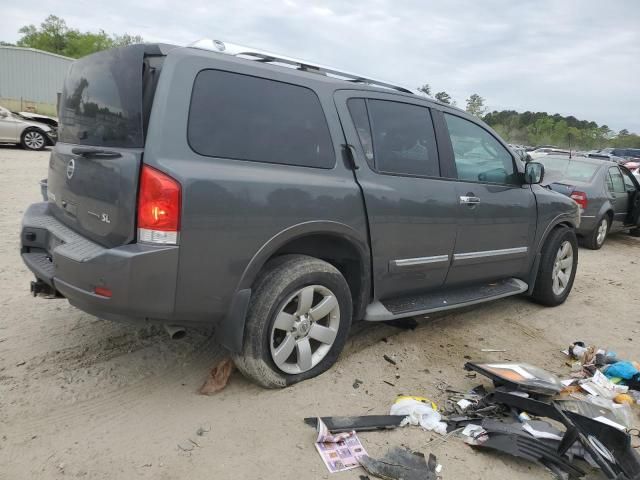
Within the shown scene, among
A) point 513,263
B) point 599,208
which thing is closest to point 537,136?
point 599,208

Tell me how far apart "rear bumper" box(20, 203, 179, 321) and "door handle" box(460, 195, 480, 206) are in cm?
228

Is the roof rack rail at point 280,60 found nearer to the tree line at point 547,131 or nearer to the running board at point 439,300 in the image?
the running board at point 439,300

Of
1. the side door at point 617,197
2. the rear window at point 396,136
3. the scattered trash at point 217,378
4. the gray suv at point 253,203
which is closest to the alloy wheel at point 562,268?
the gray suv at point 253,203

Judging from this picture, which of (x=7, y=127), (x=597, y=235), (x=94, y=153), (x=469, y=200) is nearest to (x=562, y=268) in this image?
(x=469, y=200)

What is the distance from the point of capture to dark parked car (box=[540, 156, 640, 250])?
329 inches

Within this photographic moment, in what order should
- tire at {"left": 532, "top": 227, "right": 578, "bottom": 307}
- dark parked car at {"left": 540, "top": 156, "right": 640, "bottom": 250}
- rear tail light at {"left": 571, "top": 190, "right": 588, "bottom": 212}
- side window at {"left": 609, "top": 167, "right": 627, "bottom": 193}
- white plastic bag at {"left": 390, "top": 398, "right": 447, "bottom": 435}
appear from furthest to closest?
side window at {"left": 609, "top": 167, "right": 627, "bottom": 193} < dark parked car at {"left": 540, "top": 156, "right": 640, "bottom": 250} < rear tail light at {"left": 571, "top": 190, "right": 588, "bottom": 212} < tire at {"left": 532, "top": 227, "right": 578, "bottom": 307} < white plastic bag at {"left": 390, "top": 398, "right": 447, "bottom": 435}

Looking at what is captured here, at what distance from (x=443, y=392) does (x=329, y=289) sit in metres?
1.00

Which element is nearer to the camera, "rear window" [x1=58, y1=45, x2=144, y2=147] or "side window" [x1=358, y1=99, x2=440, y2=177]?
"rear window" [x1=58, y1=45, x2=144, y2=147]

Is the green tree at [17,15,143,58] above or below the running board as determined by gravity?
above

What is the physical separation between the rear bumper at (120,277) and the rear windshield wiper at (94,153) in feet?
1.52

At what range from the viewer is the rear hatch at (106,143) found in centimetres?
249

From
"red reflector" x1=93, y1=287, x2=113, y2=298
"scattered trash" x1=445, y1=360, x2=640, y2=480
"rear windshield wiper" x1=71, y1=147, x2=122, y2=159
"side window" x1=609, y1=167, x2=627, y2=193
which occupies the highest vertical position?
"side window" x1=609, y1=167, x2=627, y2=193

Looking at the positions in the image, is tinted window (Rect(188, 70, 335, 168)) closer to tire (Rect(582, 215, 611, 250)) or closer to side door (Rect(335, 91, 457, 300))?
side door (Rect(335, 91, 457, 300))

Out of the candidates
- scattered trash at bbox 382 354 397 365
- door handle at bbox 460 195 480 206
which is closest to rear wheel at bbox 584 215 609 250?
door handle at bbox 460 195 480 206
